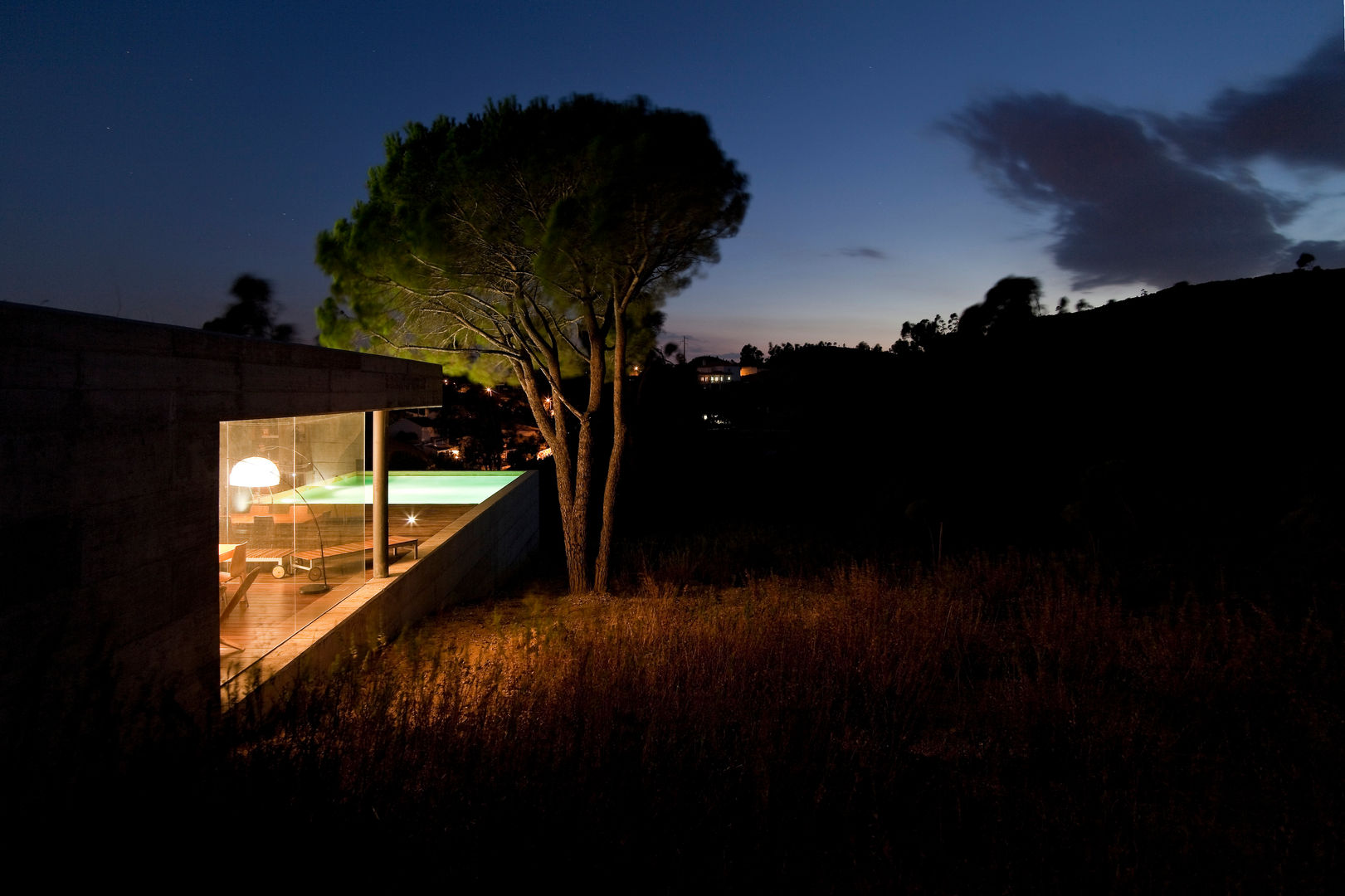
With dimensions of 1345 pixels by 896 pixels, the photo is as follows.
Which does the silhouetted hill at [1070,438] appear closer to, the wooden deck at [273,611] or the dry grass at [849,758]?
the dry grass at [849,758]

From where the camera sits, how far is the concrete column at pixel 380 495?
21.5 feet

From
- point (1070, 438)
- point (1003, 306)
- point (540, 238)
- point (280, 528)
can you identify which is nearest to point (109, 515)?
point (280, 528)

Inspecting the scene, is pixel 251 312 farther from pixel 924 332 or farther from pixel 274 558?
pixel 924 332

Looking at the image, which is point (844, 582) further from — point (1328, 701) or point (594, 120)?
point (594, 120)

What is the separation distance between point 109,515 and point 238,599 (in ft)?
6.91

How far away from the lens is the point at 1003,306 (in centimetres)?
3033

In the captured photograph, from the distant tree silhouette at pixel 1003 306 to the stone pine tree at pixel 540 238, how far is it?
23.7 m

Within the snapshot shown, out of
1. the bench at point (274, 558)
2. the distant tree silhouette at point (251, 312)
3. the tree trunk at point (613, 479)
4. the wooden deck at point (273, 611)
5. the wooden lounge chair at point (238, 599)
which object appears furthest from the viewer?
the distant tree silhouette at point (251, 312)

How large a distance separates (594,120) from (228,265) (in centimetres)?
1791

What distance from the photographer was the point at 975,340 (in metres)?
27.1

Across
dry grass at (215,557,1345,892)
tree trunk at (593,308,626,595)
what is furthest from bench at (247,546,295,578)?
tree trunk at (593,308,626,595)

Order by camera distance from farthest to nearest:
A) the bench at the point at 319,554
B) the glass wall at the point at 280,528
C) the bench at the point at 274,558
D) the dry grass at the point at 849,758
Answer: the bench at the point at 319,554
the bench at the point at 274,558
the glass wall at the point at 280,528
the dry grass at the point at 849,758

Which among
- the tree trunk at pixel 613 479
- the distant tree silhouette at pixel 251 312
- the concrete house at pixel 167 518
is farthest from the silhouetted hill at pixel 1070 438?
the distant tree silhouette at pixel 251 312

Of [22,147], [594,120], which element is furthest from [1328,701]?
[22,147]
